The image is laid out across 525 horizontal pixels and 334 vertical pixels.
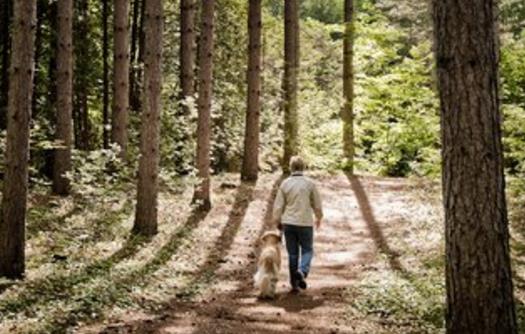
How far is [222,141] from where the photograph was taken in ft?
87.1

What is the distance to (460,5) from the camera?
587cm

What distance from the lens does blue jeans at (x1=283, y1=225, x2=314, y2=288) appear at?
1013cm

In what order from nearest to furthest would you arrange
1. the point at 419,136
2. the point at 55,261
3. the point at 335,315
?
the point at 335,315
the point at 55,261
the point at 419,136

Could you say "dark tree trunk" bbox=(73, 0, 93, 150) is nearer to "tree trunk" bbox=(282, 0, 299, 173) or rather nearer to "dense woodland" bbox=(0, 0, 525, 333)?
"dense woodland" bbox=(0, 0, 525, 333)

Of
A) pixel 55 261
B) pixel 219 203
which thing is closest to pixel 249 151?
pixel 219 203

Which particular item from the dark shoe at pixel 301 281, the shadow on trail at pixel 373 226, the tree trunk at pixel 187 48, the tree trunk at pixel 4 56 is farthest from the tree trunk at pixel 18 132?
the tree trunk at pixel 187 48

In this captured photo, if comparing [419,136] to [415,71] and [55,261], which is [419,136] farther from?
[55,261]

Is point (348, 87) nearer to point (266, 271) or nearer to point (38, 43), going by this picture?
point (38, 43)

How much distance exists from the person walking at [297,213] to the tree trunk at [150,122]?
4524 millimetres

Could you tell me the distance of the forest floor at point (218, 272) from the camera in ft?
28.4

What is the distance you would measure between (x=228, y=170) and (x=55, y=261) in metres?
17.7

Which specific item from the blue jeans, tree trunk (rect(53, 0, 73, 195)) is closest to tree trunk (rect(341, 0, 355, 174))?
tree trunk (rect(53, 0, 73, 195))

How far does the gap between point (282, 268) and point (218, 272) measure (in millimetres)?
1266

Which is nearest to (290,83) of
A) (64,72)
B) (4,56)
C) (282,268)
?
(64,72)
